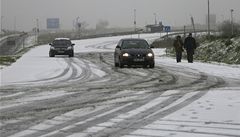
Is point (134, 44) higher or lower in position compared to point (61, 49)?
higher

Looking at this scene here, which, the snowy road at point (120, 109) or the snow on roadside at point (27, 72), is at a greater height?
the snowy road at point (120, 109)

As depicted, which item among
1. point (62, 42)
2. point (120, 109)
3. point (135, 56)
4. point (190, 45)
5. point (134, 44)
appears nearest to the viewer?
point (120, 109)

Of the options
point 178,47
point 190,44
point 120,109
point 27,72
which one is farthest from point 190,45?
point 120,109

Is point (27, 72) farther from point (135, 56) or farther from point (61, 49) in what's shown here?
point (61, 49)

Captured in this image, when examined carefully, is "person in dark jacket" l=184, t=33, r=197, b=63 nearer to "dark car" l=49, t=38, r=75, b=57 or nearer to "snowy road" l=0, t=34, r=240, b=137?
"dark car" l=49, t=38, r=75, b=57

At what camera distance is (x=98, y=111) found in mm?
9766

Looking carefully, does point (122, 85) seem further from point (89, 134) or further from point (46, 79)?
point (89, 134)

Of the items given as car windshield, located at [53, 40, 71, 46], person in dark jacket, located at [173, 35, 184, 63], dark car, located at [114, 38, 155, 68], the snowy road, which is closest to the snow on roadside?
the snowy road

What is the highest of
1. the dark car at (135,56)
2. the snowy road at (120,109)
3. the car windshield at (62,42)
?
the car windshield at (62,42)

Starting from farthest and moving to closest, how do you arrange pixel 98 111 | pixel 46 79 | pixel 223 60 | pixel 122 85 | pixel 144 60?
pixel 223 60
pixel 144 60
pixel 46 79
pixel 122 85
pixel 98 111

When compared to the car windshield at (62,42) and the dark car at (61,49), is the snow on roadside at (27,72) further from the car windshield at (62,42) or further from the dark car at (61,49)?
the car windshield at (62,42)

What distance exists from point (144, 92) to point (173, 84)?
2531mm

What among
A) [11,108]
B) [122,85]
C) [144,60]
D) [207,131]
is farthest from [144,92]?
[144,60]

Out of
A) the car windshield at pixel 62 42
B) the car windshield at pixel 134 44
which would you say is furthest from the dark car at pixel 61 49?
the car windshield at pixel 134 44
